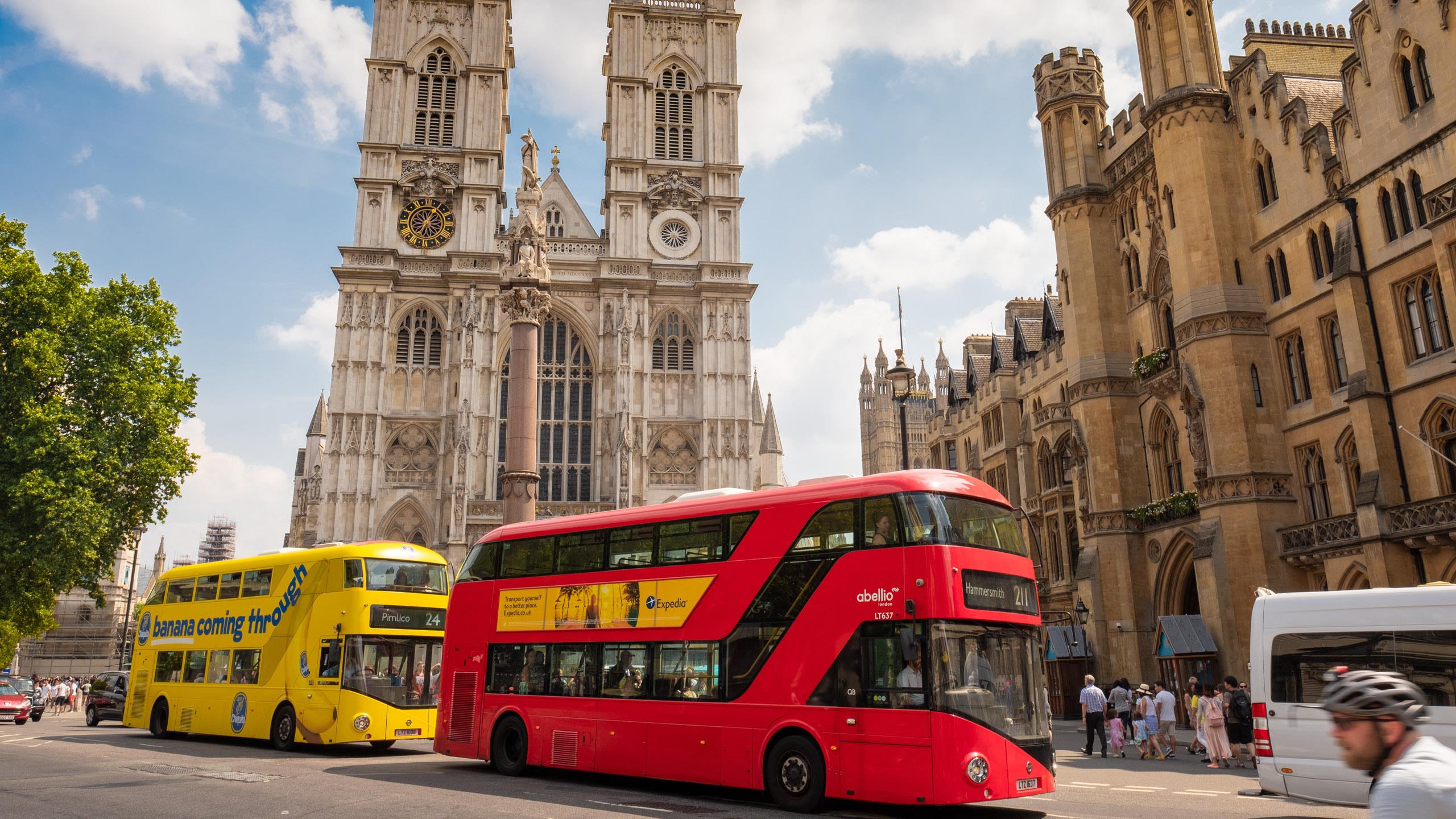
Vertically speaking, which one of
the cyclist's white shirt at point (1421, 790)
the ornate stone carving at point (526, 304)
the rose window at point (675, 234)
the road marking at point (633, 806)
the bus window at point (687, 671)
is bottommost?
the road marking at point (633, 806)

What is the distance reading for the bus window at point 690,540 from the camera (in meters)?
12.2

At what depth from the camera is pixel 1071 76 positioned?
1134 inches

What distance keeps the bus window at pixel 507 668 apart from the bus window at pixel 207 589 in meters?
7.71

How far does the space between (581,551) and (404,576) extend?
16.6ft

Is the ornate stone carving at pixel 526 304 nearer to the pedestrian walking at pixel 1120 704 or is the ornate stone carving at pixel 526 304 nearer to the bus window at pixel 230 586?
the bus window at pixel 230 586

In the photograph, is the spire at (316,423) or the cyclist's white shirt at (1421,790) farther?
the spire at (316,423)

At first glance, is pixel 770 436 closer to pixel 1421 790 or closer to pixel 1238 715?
pixel 1238 715

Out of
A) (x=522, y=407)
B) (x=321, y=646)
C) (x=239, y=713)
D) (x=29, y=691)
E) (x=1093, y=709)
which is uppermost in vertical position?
(x=522, y=407)

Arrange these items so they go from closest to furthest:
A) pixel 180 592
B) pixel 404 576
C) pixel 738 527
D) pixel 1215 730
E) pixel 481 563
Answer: pixel 738 527 < pixel 481 563 < pixel 1215 730 < pixel 404 576 < pixel 180 592

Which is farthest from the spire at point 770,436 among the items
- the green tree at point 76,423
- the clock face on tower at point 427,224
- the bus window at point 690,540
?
the bus window at point 690,540

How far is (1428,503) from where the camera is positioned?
58.2ft

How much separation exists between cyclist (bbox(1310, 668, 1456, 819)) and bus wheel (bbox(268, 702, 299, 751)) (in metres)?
16.9

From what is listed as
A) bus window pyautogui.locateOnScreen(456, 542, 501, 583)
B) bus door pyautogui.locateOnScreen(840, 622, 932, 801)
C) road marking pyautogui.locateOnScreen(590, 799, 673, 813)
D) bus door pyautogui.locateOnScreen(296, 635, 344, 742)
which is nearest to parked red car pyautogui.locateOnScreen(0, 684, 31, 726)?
bus door pyautogui.locateOnScreen(296, 635, 344, 742)

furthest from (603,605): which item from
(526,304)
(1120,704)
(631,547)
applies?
(526,304)
